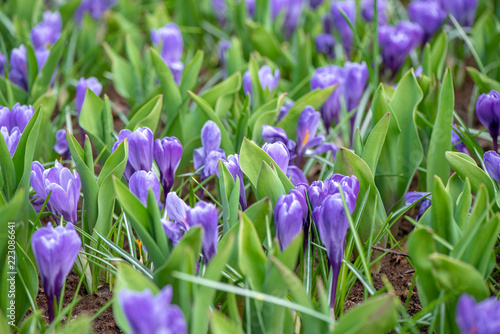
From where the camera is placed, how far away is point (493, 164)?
139 centimetres

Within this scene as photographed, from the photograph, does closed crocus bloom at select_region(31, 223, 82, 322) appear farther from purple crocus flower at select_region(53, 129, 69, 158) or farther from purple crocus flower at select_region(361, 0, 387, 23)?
purple crocus flower at select_region(361, 0, 387, 23)

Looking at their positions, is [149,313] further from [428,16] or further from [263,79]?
[428,16]

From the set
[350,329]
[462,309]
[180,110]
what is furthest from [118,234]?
[462,309]

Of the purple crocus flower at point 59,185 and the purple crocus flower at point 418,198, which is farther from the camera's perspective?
the purple crocus flower at point 418,198

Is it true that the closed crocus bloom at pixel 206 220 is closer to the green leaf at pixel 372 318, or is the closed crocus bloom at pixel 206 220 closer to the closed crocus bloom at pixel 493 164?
the green leaf at pixel 372 318

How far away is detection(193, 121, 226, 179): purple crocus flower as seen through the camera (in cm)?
158

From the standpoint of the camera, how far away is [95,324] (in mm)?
1395

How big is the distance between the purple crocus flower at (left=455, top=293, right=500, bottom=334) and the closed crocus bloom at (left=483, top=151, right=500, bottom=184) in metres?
0.53

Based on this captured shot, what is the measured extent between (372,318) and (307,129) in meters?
0.83

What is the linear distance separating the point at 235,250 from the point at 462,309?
1.59 feet

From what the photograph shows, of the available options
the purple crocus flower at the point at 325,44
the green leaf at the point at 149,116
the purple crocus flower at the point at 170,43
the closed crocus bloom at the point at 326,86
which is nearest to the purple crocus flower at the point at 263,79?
the closed crocus bloom at the point at 326,86

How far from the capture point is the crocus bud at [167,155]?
4.86ft

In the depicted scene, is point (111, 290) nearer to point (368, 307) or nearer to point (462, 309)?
point (368, 307)

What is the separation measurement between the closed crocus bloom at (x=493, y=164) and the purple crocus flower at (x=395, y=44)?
984 millimetres
